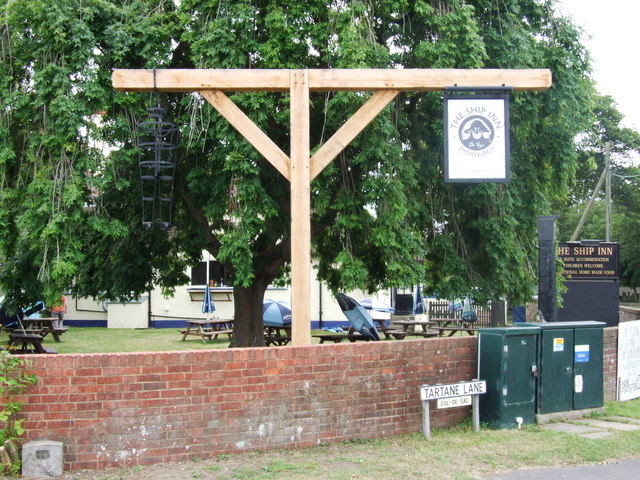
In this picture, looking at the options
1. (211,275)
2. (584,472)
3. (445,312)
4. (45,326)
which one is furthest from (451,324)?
(584,472)

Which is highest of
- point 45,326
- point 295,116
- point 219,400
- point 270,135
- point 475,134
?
point 270,135

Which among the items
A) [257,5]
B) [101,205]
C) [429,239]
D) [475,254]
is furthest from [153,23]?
[475,254]

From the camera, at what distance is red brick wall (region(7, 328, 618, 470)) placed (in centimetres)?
737

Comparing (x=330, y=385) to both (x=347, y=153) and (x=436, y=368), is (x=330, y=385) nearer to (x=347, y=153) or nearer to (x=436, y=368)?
(x=436, y=368)

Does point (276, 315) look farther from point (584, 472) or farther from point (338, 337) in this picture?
point (584, 472)

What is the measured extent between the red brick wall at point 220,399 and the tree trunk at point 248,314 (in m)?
7.01

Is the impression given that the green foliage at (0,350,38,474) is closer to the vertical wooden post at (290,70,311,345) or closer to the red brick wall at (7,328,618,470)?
the red brick wall at (7,328,618,470)

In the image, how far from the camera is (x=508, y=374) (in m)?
9.39

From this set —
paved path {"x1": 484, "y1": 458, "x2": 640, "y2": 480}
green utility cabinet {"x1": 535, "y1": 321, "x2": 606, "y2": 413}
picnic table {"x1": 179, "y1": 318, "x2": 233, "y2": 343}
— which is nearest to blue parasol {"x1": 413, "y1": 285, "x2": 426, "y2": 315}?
picnic table {"x1": 179, "y1": 318, "x2": 233, "y2": 343}

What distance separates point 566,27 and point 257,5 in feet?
20.2

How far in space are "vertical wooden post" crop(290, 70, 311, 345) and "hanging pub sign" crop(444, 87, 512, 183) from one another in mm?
1913

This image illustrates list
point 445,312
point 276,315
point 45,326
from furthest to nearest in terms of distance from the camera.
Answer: point 445,312
point 45,326
point 276,315

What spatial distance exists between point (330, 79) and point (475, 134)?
6.76 ft

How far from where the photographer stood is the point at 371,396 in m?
8.73
